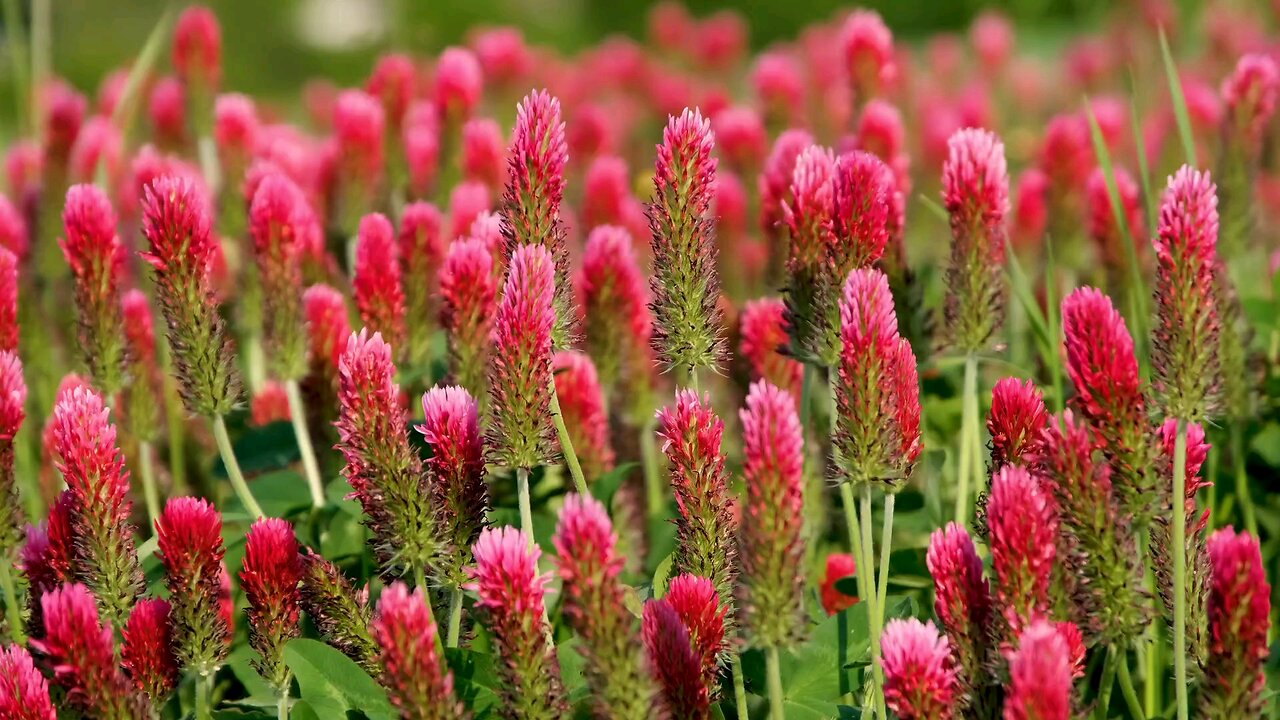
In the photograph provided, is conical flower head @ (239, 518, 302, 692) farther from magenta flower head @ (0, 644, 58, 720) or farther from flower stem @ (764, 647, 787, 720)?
flower stem @ (764, 647, 787, 720)

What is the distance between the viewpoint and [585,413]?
2.76 metres

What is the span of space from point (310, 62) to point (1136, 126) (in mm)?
19090

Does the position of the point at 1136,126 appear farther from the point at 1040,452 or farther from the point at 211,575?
the point at 211,575

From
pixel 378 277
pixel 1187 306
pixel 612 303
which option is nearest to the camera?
pixel 1187 306

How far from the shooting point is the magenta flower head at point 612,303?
288cm

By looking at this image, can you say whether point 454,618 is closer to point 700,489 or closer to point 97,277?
point 700,489

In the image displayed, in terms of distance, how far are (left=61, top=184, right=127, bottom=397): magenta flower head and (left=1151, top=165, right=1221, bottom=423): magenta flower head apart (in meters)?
1.65

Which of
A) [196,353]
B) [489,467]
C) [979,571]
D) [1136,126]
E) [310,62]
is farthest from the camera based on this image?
[310,62]

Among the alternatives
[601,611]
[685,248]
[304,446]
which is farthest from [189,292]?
[601,611]

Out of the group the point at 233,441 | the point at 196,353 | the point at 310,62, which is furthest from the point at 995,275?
the point at 310,62

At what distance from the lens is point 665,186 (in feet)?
6.33

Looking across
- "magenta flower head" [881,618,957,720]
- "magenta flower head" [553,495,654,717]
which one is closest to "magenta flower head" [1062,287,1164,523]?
"magenta flower head" [881,618,957,720]

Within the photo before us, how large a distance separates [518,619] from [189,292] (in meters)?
0.86

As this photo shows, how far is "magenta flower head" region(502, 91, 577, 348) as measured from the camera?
1900 millimetres
